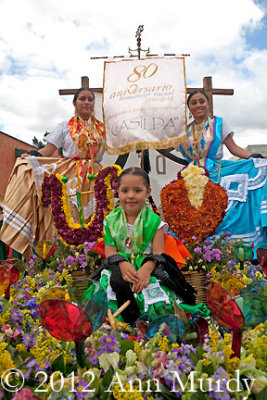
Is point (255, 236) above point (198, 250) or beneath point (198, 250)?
above

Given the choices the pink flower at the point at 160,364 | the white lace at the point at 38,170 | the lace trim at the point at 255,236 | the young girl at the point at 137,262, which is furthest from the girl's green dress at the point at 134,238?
the lace trim at the point at 255,236

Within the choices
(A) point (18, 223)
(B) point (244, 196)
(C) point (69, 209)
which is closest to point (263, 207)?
(B) point (244, 196)

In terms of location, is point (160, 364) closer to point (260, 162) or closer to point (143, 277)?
point (143, 277)

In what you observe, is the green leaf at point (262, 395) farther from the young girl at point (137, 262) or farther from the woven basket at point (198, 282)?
the woven basket at point (198, 282)

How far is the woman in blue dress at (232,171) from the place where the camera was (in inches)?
165

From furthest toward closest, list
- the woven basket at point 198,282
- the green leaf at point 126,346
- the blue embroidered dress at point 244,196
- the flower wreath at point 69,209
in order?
the blue embroidered dress at point 244,196
the flower wreath at point 69,209
the woven basket at point 198,282
the green leaf at point 126,346

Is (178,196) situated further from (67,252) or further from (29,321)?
(29,321)

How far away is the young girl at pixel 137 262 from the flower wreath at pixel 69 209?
3.27 feet

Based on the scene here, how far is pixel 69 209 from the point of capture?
151 inches

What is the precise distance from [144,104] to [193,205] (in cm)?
155

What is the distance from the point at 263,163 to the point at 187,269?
1851 mm

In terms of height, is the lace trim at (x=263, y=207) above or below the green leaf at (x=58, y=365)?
above

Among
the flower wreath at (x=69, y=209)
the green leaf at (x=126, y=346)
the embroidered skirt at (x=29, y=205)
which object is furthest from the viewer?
the embroidered skirt at (x=29, y=205)

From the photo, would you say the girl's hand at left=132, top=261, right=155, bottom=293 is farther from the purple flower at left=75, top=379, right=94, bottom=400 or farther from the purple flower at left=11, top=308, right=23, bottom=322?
the purple flower at left=75, top=379, right=94, bottom=400
